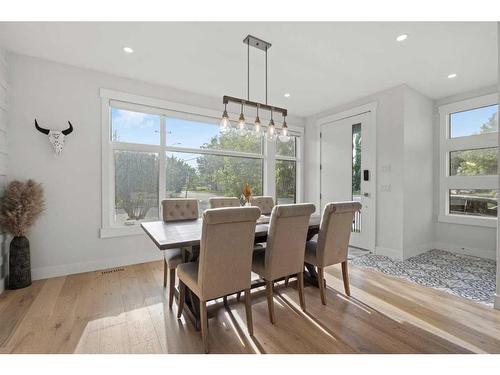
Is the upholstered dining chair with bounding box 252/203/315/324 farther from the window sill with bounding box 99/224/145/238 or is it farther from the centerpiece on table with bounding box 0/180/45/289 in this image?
the centerpiece on table with bounding box 0/180/45/289

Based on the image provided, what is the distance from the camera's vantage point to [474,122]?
3.74 meters

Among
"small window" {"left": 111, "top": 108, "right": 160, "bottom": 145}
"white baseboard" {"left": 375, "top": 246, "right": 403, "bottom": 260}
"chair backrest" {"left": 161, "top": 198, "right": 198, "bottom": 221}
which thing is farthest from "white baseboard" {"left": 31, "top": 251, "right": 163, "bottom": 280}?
"white baseboard" {"left": 375, "top": 246, "right": 403, "bottom": 260}

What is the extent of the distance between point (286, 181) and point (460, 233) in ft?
10.2

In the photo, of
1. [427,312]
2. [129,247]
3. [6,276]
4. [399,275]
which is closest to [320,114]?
[399,275]

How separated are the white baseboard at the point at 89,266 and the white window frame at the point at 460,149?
4873 millimetres

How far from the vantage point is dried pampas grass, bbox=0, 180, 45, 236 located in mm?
2436

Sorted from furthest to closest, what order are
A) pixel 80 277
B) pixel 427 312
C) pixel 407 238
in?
pixel 407 238
pixel 80 277
pixel 427 312

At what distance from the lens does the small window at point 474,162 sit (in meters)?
3.58

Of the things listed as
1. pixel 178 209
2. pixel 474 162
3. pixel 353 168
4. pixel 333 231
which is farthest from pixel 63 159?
pixel 474 162

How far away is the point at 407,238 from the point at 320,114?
109 inches

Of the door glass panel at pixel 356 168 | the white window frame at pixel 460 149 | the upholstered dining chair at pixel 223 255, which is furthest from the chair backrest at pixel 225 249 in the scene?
the white window frame at pixel 460 149

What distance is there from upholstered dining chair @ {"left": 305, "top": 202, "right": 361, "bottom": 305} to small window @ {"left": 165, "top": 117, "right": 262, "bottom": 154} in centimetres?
208
